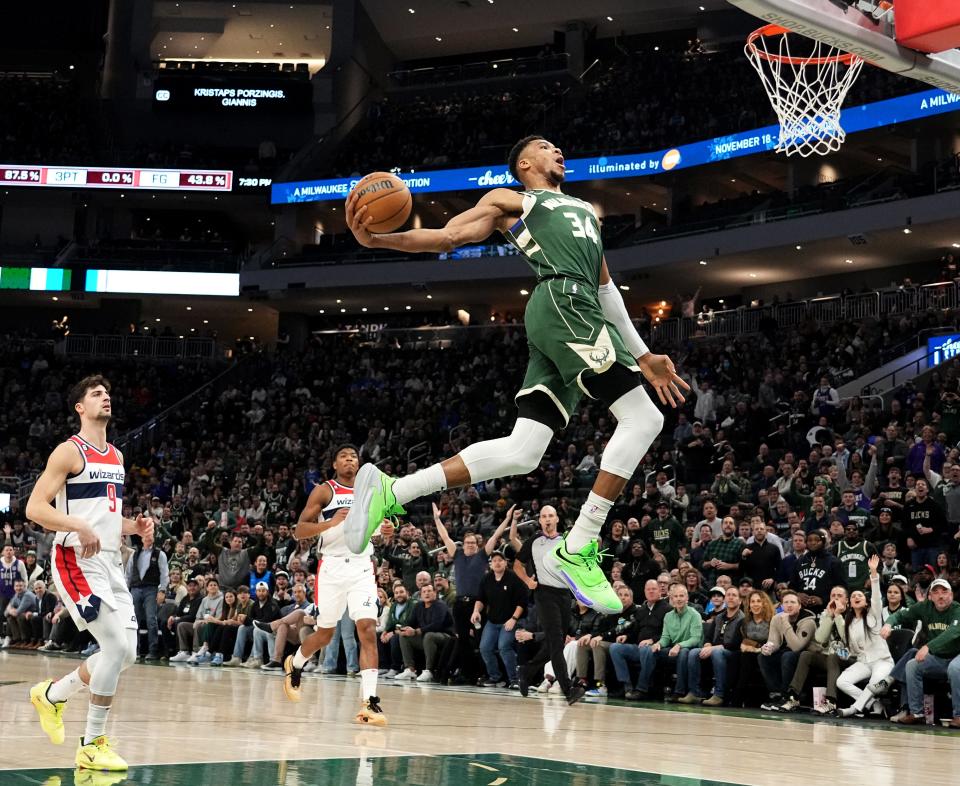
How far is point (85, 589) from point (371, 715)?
119 inches

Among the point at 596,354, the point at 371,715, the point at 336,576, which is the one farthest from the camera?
Result: the point at 336,576

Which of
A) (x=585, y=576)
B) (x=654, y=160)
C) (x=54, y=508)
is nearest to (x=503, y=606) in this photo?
(x=54, y=508)

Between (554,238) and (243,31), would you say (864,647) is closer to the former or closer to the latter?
(554,238)

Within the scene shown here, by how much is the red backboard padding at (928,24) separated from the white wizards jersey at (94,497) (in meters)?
4.95

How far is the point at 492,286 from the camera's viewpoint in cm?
3741

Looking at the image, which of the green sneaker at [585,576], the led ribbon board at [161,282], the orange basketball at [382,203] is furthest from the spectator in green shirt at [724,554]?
the led ribbon board at [161,282]

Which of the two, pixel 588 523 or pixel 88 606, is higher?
pixel 588 523

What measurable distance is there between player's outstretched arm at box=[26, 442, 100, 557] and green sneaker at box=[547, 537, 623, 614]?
2404 millimetres

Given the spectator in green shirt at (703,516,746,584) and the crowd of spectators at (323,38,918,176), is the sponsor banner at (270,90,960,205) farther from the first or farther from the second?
the spectator in green shirt at (703,516,746,584)

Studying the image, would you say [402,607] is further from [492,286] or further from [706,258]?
[492,286]

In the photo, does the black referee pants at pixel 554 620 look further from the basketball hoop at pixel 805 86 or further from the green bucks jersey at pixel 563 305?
the green bucks jersey at pixel 563 305

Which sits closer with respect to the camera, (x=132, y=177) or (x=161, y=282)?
(x=161, y=282)

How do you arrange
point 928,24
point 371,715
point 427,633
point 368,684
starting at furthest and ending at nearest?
A: point 427,633 < point 368,684 < point 371,715 < point 928,24

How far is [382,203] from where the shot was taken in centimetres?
528
